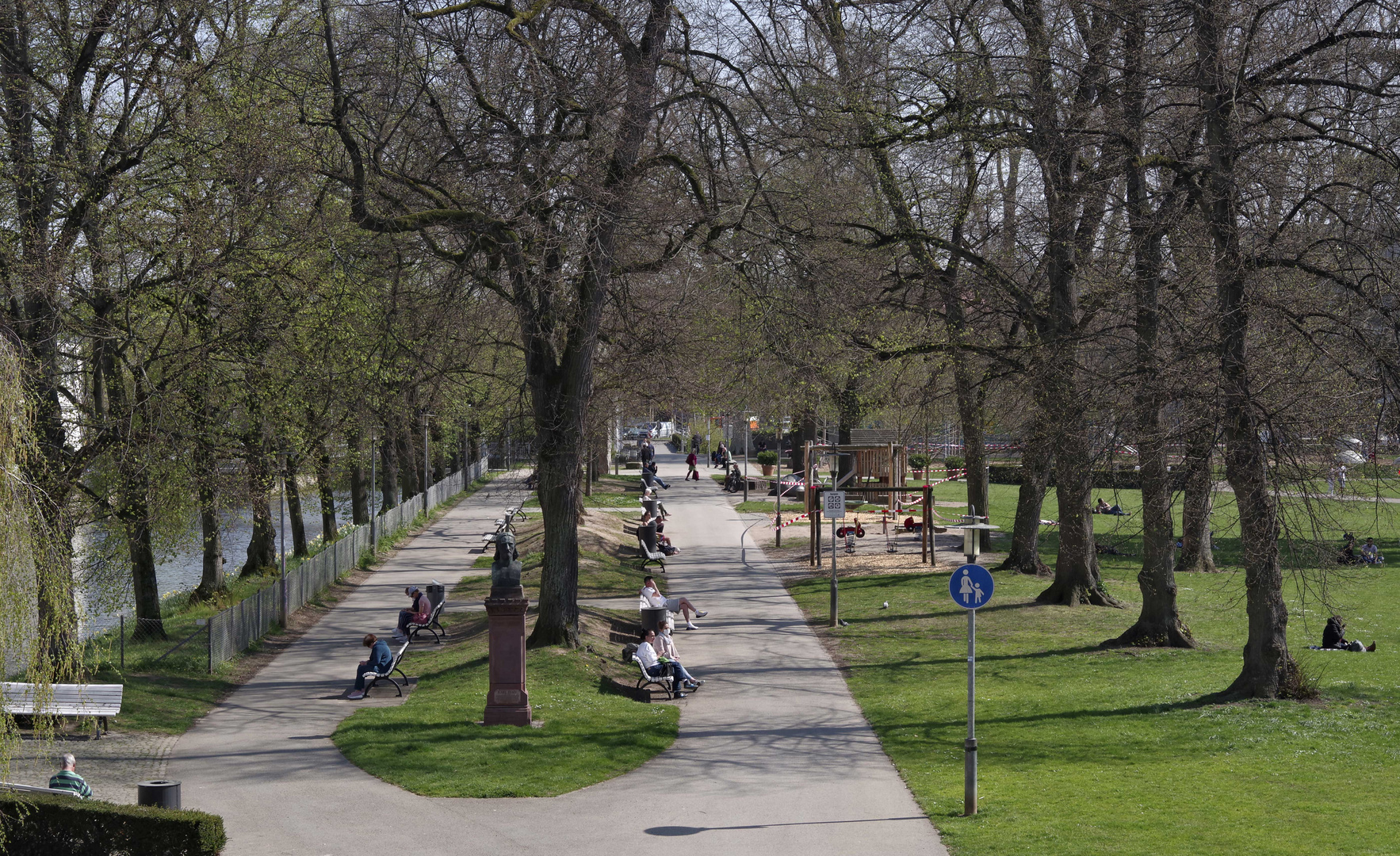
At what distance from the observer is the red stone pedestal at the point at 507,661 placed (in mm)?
17016

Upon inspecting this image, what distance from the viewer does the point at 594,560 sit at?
35.5 meters

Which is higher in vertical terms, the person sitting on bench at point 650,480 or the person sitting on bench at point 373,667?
the person sitting on bench at point 650,480

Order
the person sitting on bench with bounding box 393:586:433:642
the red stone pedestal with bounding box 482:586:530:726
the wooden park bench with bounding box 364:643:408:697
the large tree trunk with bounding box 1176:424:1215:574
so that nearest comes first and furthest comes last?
1. the large tree trunk with bounding box 1176:424:1215:574
2. the red stone pedestal with bounding box 482:586:530:726
3. the wooden park bench with bounding box 364:643:408:697
4. the person sitting on bench with bounding box 393:586:433:642

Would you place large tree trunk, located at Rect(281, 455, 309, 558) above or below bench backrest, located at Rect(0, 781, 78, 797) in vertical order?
above

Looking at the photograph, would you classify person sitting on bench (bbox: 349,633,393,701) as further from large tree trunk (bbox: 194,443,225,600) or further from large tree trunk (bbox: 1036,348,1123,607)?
large tree trunk (bbox: 1036,348,1123,607)

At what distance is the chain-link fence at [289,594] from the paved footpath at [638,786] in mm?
956

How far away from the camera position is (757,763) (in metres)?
15.1

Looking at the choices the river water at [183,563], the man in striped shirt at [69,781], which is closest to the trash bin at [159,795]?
the man in striped shirt at [69,781]

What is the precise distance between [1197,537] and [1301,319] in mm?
Result: 20089

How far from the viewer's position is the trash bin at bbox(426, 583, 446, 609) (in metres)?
26.5

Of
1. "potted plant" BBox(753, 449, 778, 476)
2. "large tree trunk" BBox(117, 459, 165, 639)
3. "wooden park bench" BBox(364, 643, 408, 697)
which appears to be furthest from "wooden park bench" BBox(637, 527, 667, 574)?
"potted plant" BBox(753, 449, 778, 476)

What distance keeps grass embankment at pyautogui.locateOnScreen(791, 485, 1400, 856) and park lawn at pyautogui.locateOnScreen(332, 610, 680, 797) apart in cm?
345

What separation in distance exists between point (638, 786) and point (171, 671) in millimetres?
10512

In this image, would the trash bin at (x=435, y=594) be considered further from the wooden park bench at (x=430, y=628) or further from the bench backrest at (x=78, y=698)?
the bench backrest at (x=78, y=698)
